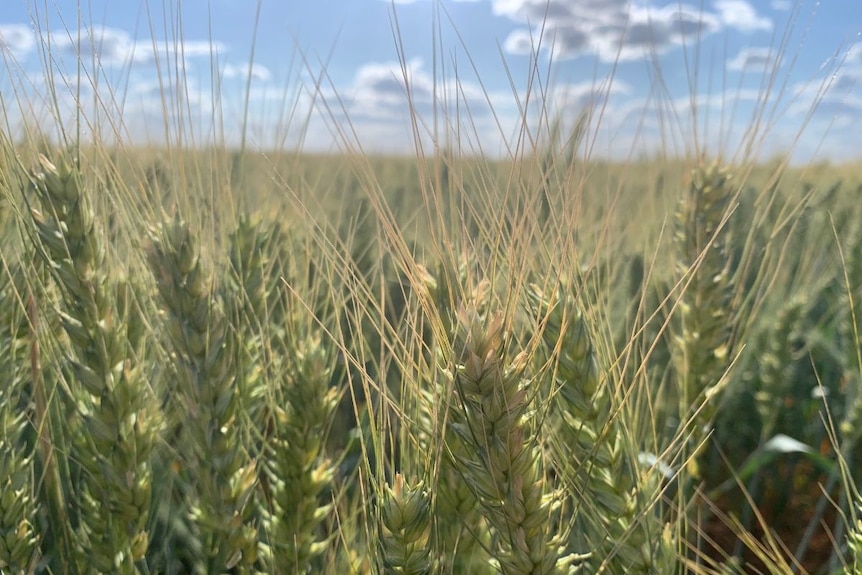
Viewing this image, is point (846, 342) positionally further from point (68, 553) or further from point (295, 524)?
point (68, 553)

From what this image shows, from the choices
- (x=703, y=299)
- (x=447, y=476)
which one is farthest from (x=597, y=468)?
(x=703, y=299)

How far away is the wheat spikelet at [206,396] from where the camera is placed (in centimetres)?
132

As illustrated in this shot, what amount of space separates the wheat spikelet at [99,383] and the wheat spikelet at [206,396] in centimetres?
10

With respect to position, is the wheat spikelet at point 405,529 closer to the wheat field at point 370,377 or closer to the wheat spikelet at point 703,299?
the wheat field at point 370,377

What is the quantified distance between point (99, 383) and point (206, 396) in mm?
193

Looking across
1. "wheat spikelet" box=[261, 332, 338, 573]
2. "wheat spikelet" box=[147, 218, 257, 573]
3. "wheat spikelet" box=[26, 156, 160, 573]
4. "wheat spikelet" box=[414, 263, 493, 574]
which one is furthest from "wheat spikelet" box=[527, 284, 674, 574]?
"wheat spikelet" box=[26, 156, 160, 573]

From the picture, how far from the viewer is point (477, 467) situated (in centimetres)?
94

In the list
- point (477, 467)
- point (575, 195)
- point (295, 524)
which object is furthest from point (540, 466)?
point (295, 524)

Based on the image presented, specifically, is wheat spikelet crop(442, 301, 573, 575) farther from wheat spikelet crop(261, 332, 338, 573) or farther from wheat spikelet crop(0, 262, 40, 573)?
wheat spikelet crop(0, 262, 40, 573)

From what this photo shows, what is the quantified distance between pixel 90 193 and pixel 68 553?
724 mm

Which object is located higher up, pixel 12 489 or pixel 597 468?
pixel 597 468

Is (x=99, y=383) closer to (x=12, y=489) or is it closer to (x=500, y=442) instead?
(x=12, y=489)

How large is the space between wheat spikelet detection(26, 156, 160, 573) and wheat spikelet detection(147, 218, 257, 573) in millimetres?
96

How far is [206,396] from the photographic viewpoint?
1329 millimetres
